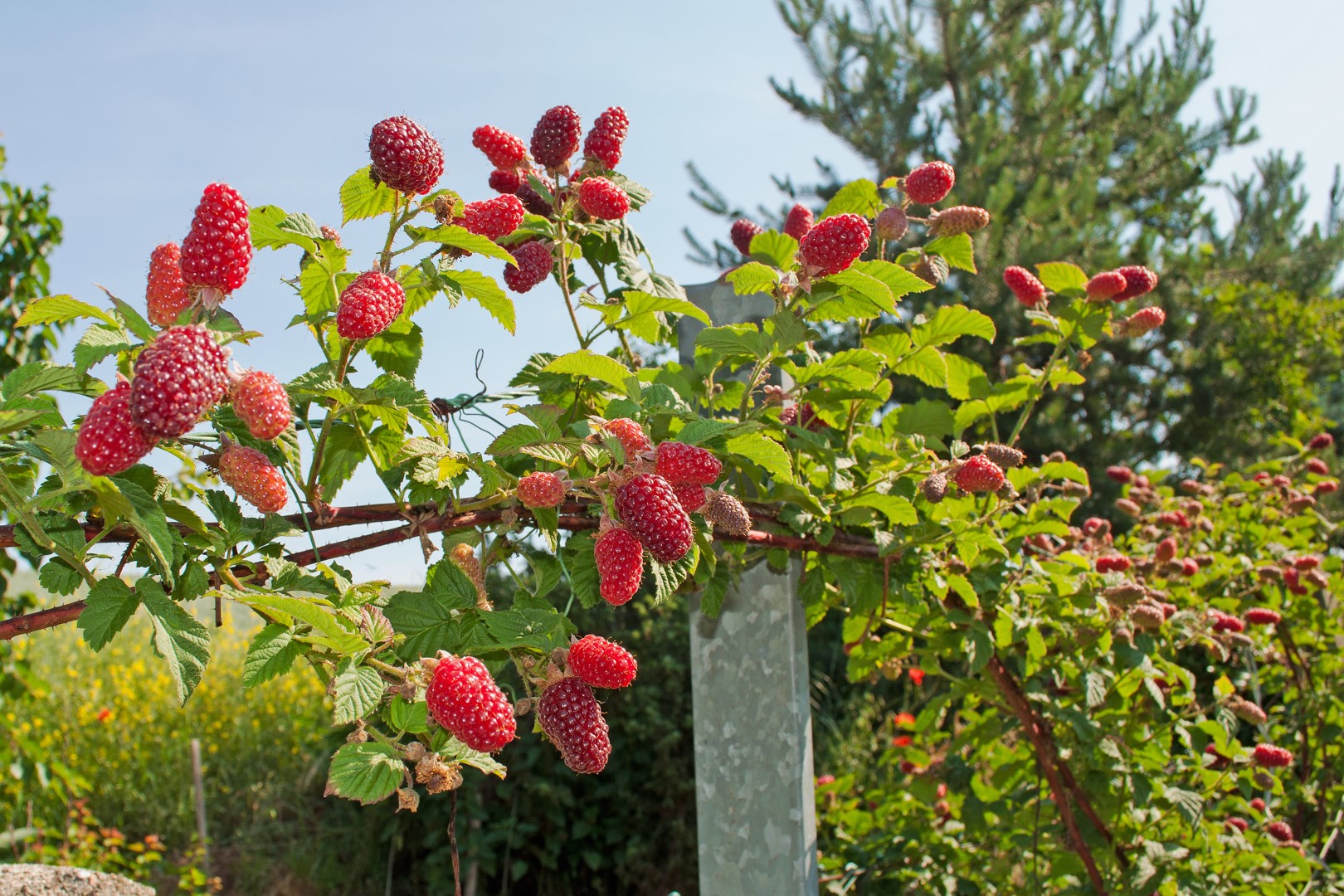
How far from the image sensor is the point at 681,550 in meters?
0.87

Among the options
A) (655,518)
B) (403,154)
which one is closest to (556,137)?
(403,154)

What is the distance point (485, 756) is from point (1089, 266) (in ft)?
25.9

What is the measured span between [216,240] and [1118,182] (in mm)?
9668

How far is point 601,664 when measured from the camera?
0.88 m

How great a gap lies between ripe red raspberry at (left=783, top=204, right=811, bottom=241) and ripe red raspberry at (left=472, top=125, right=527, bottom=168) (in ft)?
1.32

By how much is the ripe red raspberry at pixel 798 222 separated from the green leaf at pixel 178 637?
0.93 m

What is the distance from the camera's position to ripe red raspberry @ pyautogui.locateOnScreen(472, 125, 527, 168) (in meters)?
1.20

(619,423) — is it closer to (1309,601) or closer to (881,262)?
(881,262)

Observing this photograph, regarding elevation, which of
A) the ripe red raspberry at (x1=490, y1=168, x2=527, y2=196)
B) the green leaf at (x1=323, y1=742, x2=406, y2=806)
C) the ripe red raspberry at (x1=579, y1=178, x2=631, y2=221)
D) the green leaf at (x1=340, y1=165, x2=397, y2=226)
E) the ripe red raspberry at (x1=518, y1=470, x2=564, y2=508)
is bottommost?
the green leaf at (x1=323, y1=742, x2=406, y2=806)

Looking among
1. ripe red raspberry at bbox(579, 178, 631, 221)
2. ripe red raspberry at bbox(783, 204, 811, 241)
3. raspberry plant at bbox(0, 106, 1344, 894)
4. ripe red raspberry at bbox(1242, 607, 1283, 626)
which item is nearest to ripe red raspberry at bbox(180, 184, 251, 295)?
raspberry plant at bbox(0, 106, 1344, 894)

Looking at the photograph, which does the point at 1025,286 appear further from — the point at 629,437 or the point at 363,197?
the point at 363,197

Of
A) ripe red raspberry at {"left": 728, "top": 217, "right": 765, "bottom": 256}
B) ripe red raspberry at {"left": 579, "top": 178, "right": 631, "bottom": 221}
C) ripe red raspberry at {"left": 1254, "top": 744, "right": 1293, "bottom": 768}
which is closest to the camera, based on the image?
ripe red raspberry at {"left": 579, "top": 178, "right": 631, "bottom": 221}

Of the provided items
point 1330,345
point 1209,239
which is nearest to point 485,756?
point 1330,345

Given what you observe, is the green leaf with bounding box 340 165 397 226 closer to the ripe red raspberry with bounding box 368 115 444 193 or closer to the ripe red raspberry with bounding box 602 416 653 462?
the ripe red raspberry with bounding box 368 115 444 193
